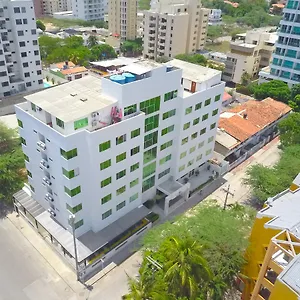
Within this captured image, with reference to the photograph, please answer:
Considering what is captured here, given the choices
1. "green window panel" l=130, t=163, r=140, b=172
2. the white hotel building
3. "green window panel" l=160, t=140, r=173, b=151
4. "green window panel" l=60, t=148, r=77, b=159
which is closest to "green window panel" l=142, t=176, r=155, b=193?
the white hotel building

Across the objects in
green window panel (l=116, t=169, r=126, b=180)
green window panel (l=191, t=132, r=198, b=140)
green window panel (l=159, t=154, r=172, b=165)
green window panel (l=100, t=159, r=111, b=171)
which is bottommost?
green window panel (l=159, t=154, r=172, b=165)

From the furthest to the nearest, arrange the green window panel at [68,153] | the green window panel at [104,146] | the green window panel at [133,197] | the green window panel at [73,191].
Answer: the green window panel at [133,197], the green window panel at [73,191], the green window panel at [104,146], the green window panel at [68,153]

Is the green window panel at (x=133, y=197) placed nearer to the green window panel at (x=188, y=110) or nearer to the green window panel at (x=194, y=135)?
the green window panel at (x=194, y=135)

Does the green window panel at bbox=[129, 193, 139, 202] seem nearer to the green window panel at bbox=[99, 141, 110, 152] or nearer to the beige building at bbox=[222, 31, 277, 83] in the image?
the green window panel at bbox=[99, 141, 110, 152]

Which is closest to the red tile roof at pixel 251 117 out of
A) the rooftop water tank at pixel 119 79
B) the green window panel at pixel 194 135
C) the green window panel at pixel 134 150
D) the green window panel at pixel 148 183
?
the green window panel at pixel 194 135

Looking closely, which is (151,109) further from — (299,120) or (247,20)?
(247,20)

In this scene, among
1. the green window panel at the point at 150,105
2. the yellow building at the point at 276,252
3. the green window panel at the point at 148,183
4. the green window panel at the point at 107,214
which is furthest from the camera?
Answer: the green window panel at the point at 148,183
